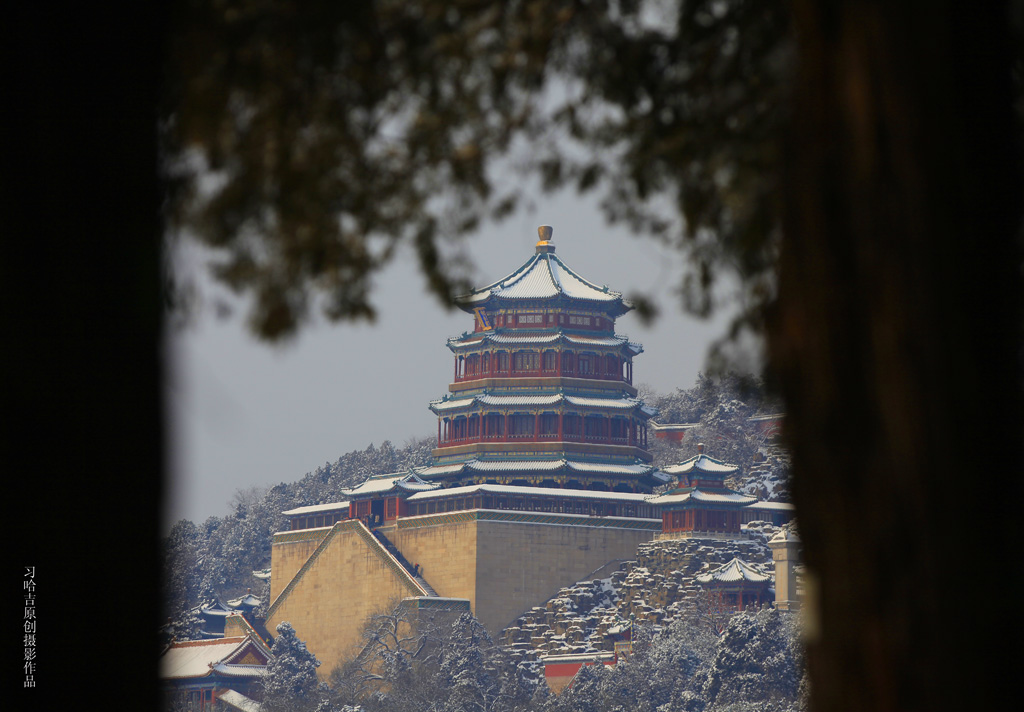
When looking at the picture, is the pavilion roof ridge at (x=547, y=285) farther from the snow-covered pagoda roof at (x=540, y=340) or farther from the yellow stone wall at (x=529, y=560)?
the yellow stone wall at (x=529, y=560)

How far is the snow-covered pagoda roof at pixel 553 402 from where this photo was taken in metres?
38.4

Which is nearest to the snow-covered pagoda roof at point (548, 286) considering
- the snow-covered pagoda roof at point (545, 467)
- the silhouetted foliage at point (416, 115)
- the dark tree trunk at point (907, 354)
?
the snow-covered pagoda roof at point (545, 467)

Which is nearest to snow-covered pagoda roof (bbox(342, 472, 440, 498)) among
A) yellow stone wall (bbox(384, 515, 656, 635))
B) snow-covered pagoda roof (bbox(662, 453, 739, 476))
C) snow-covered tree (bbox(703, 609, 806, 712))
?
yellow stone wall (bbox(384, 515, 656, 635))

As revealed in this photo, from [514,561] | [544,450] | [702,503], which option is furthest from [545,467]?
[702,503]

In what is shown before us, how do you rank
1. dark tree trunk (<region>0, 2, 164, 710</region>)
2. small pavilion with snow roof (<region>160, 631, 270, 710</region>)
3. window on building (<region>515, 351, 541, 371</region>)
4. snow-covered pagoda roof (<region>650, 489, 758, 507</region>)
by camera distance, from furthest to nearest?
window on building (<region>515, 351, 541, 371</region>), snow-covered pagoda roof (<region>650, 489, 758, 507</region>), small pavilion with snow roof (<region>160, 631, 270, 710</region>), dark tree trunk (<region>0, 2, 164, 710</region>)

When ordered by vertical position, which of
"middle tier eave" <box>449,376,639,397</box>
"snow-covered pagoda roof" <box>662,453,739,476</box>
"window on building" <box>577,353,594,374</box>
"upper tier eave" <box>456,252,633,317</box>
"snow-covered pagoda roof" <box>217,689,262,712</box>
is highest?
"upper tier eave" <box>456,252,633,317</box>

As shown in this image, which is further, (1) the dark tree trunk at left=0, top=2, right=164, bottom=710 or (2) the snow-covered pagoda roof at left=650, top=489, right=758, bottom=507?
(2) the snow-covered pagoda roof at left=650, top=489, right=758, bottom=507

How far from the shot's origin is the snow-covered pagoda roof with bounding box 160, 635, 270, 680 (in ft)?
117

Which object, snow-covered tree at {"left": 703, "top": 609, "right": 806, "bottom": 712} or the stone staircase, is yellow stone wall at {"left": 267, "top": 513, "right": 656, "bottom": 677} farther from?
snow-covered tree at {"left": 703, "top": 609, "right": 806, "bottom": 712}

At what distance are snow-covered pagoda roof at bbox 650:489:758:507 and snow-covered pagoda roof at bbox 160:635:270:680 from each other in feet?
34.5

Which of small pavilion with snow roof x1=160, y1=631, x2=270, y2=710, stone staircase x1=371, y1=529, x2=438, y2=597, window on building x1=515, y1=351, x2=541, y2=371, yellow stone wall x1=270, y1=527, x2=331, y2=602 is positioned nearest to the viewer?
small pavilion with snow roof x1=160, y1=631, x2=270, y2=710

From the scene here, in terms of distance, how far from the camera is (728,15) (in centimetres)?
442

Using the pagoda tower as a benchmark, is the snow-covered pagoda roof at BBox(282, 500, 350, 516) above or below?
below

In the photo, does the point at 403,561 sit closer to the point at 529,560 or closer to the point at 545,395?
the point at 529,560
